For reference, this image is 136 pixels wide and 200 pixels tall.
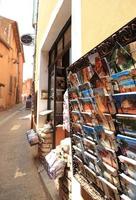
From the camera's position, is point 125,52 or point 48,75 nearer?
point 125,52

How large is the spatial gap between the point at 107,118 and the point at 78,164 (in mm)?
761

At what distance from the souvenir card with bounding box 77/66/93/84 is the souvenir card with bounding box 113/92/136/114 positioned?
1.14 feet

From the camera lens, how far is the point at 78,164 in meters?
2.04

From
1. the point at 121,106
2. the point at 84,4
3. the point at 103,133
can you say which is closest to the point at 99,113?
the point at 103,133

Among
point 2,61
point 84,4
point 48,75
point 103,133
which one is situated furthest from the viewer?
point 2,61

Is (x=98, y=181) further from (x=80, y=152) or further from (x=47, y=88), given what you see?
(x=47, y=88)

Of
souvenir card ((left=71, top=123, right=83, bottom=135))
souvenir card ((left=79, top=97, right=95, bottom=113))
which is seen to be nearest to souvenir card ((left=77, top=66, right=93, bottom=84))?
souvenir card ((left=79, top=97, right=95, bottom=113))

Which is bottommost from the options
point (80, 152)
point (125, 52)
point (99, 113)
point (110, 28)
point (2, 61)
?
point (80, 152)

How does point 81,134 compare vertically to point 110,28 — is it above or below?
below

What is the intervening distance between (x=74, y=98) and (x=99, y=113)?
46cm

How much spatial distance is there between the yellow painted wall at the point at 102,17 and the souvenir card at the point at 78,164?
0.88 metres

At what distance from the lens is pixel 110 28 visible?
1677 mm

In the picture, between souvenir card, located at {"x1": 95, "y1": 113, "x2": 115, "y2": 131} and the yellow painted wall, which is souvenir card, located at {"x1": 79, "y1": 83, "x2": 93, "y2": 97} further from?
the yellow painted wall

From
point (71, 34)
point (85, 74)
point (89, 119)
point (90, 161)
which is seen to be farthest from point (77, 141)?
point (71, 34)
